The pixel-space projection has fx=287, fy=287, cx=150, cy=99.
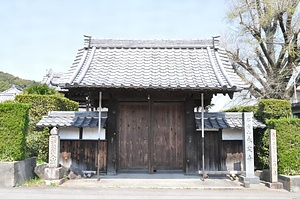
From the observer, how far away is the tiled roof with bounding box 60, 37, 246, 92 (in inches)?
356

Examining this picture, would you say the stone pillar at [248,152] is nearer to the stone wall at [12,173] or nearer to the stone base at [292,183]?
the stone base at [292,183]

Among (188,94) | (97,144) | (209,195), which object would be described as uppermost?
(188,94)

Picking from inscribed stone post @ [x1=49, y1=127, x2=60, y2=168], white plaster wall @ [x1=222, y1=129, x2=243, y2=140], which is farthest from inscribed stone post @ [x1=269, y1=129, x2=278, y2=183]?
inscribed stone post @ [x1=49, y1=127, x2=60, y2=168]

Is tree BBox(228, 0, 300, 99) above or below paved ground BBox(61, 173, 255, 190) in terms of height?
above

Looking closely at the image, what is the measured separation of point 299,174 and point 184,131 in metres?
3.97

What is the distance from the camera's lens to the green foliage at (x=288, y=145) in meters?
8.80

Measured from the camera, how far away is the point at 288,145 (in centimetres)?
895

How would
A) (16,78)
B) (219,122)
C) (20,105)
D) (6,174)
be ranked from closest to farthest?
(6,174), (20,105), (219,122), (16,78)

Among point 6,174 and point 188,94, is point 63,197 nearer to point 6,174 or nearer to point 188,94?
point 6,174

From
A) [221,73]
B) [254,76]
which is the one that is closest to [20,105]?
[221,73]

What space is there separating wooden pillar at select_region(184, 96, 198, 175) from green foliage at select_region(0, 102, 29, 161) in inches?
218

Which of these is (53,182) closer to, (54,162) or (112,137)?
(54,162)

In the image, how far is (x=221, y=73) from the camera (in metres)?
A: 10.1

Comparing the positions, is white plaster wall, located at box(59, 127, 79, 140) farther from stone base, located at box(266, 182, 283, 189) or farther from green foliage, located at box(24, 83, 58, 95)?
stone base, located at box(266, 182, 283, 189)
